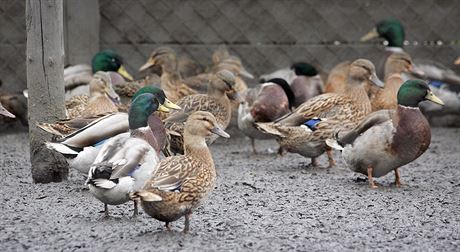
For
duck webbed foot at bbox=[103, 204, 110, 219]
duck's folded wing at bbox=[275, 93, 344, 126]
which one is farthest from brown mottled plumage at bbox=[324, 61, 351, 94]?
duck webbed foot at bbox=[103, 204, 110, 219]

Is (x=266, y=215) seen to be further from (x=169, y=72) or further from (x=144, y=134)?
(x=169, y=72)

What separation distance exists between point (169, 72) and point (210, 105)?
1453 millimetres

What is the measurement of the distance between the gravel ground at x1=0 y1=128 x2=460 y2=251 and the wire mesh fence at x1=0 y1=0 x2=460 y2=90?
292 centimetres

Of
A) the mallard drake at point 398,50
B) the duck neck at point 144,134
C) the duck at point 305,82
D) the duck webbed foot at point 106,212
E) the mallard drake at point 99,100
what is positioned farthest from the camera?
the mallard drake at point 398,50

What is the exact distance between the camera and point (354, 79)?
29.4 ft

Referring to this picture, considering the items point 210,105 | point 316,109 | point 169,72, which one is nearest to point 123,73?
point 169,72

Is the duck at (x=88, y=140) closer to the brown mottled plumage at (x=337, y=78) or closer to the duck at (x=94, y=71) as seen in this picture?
the duck at (x=94, y=71)

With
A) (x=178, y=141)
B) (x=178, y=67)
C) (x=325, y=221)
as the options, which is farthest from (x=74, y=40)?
(x=325, y=221)

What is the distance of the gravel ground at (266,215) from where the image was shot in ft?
18.4

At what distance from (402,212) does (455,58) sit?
558 centimetres

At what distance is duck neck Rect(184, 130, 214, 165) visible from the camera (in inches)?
235

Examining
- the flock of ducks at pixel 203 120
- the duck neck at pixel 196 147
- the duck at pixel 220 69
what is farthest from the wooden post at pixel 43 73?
the duck at pixel 220 69

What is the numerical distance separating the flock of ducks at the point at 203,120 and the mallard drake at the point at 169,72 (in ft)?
0.04

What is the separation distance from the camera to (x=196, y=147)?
6.05 meters
